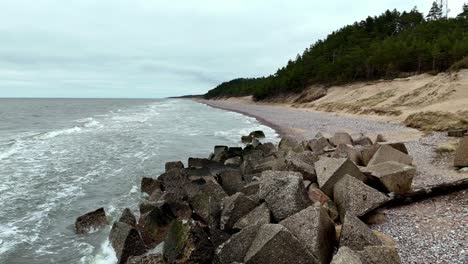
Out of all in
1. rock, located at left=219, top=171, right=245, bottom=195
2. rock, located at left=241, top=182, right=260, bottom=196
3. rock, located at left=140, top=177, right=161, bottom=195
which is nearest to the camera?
rock, located at left=241, top=182, right=260, bottom=196

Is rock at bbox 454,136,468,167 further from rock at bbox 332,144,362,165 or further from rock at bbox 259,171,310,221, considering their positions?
rock at bbox 259,171,310,221

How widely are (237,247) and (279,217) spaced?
5.01ft

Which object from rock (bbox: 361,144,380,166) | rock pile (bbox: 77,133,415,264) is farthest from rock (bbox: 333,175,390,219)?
rock (bbox: 361,144,380,166)

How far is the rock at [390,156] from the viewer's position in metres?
11.5

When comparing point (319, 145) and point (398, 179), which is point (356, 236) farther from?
point (319, 145)

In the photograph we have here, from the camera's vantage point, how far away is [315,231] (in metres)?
6.64

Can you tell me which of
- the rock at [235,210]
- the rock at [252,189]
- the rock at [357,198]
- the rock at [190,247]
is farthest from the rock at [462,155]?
the rock at [190,247]

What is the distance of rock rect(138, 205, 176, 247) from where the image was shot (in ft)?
31.8

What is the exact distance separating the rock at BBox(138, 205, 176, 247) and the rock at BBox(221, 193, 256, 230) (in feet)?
6.29

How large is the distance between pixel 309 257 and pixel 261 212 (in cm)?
218

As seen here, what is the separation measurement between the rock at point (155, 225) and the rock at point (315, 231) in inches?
158

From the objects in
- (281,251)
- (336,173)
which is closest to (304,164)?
(336,173)

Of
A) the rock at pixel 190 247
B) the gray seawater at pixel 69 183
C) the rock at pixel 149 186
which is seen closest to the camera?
the rock at pixel 190 247

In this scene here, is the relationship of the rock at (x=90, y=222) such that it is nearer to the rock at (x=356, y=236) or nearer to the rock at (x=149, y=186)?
the rock at (x=149, y=186)
